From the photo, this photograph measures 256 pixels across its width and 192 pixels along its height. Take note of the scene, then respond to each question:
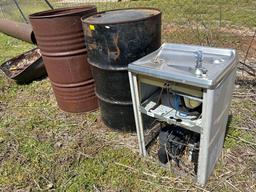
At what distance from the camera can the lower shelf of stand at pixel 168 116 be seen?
73.3 inches

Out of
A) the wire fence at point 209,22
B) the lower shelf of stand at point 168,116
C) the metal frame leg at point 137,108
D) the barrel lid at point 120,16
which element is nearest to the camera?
the lower shelf of stand at point 168,116

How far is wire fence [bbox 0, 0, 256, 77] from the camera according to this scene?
4.63 meters

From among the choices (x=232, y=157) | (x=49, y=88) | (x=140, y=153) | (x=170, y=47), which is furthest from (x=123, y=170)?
(x=49, y=88)

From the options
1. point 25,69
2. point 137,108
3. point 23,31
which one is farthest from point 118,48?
point 23,31

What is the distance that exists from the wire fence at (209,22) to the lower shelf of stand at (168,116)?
1843 millimetres

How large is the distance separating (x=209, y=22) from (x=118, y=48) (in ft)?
14.2

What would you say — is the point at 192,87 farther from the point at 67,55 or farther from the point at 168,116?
the point at 67,55

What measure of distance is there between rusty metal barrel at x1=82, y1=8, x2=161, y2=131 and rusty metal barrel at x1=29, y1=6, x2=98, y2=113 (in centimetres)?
31

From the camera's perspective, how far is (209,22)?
5.89 metres

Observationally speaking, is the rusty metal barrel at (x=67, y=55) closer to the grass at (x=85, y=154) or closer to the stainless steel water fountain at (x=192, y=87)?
the grass at (x=85, y=154)

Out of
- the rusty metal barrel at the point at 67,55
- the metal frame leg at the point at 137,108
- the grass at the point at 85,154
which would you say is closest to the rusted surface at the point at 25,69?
the grass at the point at 85,154

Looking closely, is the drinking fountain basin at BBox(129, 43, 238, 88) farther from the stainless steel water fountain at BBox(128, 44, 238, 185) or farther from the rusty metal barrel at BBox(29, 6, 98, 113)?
the rusty metal barrel at BBox(29, 6, 98, 113)

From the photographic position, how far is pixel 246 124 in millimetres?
2709

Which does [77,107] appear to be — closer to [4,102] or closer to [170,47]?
[4,102]
